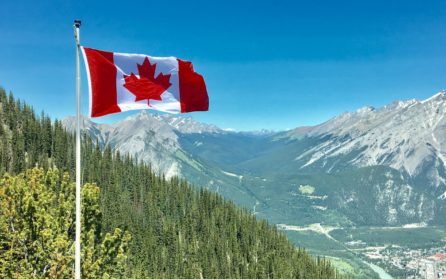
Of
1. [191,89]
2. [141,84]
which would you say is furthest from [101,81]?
[191,89]

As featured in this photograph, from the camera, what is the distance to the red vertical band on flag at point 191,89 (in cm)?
3109

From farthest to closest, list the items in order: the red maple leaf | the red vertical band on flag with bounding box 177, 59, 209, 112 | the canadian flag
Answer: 1. the red vertical band on flag with bounding box 177, 59, 209, 112
2. the red maple leaf
3. the canadian flag

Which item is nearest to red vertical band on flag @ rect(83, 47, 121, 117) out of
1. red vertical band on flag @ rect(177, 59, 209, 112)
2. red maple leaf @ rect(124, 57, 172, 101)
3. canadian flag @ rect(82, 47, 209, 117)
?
canadian flag @ rect(82, 47, 209, 117)

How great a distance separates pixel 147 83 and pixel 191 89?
3.54 meters

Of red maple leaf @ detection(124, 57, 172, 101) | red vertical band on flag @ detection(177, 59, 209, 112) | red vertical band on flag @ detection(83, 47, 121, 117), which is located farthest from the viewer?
red vertical band on flag @ detection(177, 59, 209, 112)

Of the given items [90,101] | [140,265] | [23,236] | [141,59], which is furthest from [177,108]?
[140,265]

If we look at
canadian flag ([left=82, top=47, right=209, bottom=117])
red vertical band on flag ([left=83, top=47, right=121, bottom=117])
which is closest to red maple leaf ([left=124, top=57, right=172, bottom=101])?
canadian flag ([left=82, top=47, right=209, bottom=117])

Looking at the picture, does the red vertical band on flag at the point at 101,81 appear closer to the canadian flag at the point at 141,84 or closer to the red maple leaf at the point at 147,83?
the canadian flag at the point at 141,84

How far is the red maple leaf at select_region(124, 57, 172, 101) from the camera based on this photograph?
94.0ft

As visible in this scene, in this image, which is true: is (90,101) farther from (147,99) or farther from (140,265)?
(140,265)

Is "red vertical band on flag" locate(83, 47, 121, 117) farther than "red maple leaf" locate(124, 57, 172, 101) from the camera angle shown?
No

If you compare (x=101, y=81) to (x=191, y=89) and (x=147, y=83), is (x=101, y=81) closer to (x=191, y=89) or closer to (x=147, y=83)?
(x=147, y=83)

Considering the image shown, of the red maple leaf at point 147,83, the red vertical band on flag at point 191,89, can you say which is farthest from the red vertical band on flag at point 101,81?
the red vertical band on flag at point 191,89

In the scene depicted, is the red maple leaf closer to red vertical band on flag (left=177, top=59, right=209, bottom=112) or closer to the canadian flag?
the canadian flag
